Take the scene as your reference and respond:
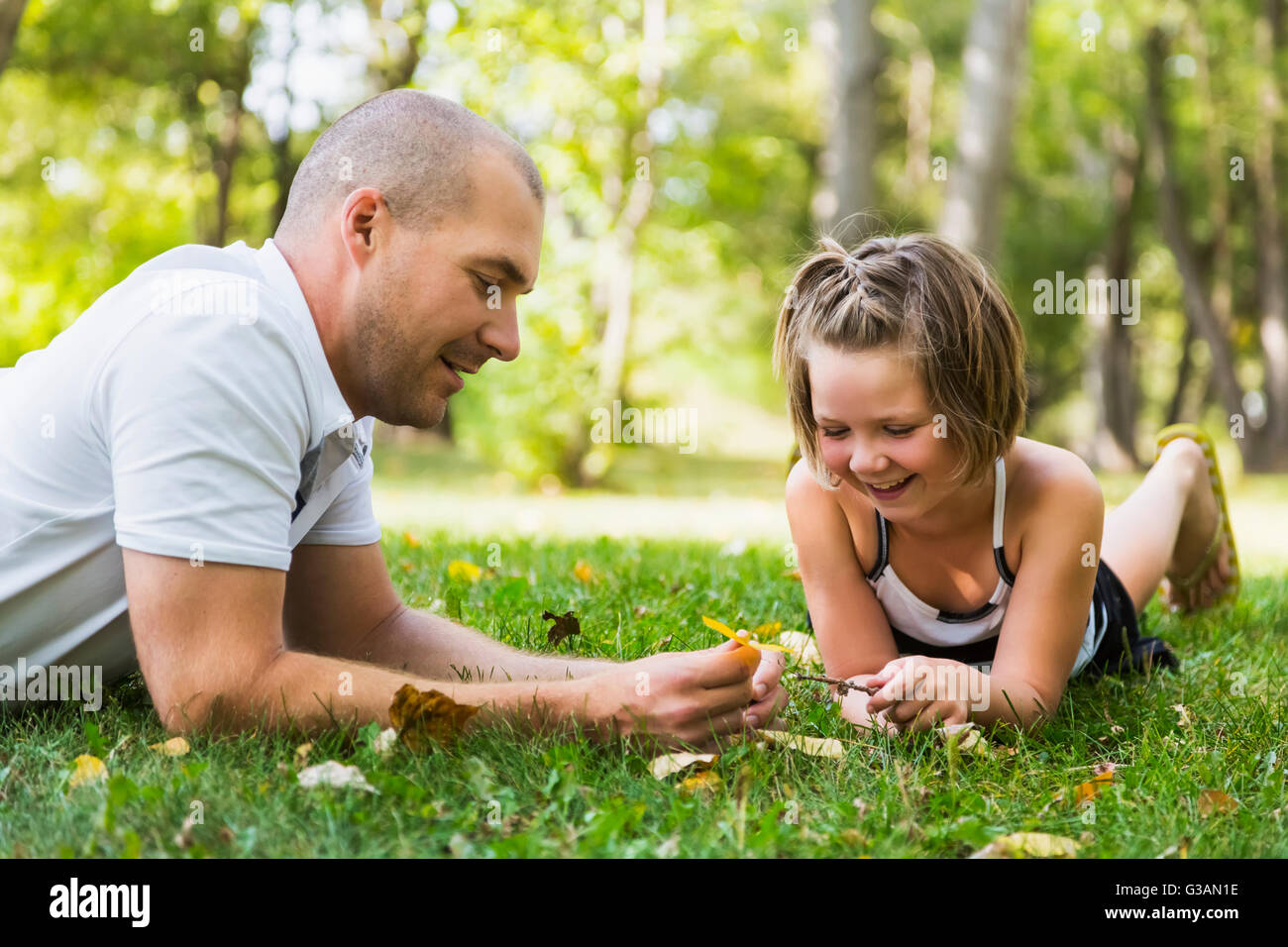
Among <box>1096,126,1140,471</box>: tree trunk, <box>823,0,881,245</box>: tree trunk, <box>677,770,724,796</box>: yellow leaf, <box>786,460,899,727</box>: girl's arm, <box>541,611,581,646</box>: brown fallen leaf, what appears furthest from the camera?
<box>1096,126,1140,471</box>: tree trunk

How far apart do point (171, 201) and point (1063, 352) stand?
2307cm

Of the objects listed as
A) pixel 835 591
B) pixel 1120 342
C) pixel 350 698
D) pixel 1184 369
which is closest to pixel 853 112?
pixel 835 591

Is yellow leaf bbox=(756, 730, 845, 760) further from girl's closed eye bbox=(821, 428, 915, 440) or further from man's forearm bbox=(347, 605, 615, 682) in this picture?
girl's closed eye bbox=(821, 428, 915, 440)

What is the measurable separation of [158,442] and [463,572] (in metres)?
2.41

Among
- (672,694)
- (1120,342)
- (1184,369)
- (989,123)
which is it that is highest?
(989,123)

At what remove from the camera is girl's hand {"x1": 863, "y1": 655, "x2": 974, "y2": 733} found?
2.48 m

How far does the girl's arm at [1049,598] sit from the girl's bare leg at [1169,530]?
99cm

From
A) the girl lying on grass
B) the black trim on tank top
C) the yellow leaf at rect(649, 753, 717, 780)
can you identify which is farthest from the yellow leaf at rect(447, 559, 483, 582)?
the yellow leaf at rect(649, 753, 717, 780)

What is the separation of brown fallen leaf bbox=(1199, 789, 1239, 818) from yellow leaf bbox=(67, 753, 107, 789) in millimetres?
1987

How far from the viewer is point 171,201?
19.7 m

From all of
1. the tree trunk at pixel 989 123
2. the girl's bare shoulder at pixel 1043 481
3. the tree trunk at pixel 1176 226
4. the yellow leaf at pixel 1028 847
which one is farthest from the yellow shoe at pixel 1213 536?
the tree trunk at pixel 1176 226

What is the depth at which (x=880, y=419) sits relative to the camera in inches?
104

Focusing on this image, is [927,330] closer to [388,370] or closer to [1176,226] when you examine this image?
[388,370]

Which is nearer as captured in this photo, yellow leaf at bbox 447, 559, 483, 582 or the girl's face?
the girl's face
